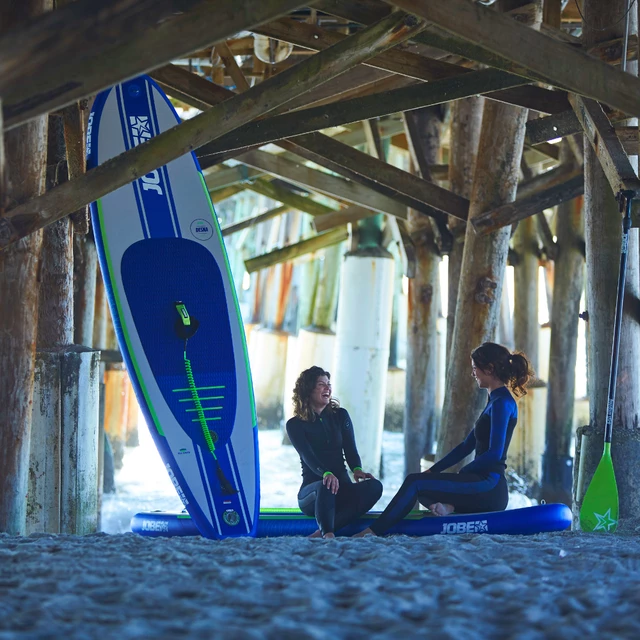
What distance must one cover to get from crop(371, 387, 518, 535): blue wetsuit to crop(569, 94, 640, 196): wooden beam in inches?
49.7

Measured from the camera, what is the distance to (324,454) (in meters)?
4.84

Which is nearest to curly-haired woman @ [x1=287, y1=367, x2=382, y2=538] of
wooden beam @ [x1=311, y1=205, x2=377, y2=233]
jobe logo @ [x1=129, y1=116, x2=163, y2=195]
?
jobe logo @ [x1=129, y1=116, x2=163, y2=195]

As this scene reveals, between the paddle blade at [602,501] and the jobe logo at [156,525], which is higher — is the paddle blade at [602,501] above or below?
above

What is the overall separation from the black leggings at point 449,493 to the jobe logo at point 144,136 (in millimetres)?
2325

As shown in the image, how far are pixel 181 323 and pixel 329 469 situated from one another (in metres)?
1.19

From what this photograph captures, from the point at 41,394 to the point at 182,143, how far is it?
1.67 m

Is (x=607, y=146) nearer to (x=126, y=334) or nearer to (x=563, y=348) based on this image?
(x=126, y=334)

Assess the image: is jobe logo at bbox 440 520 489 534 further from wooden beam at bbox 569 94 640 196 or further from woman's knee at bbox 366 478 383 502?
wooden beam at bbox 569 94 640 196

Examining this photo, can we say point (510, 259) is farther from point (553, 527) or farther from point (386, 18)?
point (386, 18)

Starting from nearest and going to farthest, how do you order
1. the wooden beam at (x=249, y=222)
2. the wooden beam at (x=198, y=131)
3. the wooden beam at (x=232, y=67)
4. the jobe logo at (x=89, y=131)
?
the wooden beam at (x=198, y=131), the jobe logo at (x=89, y=131), the wooden beam at (x=232, y=67), the wooden beam at (x=249, y=222)

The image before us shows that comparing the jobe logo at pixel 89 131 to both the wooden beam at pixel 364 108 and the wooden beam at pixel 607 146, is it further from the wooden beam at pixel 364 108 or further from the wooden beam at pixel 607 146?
the wooden beam at pixel 607 146

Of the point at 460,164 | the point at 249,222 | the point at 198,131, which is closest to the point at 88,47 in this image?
the point at 198,131

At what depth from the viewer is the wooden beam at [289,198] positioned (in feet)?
31.0

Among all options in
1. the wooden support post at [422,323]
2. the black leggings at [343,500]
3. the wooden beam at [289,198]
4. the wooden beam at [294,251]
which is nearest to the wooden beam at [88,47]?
the black leggings at [343,500]
